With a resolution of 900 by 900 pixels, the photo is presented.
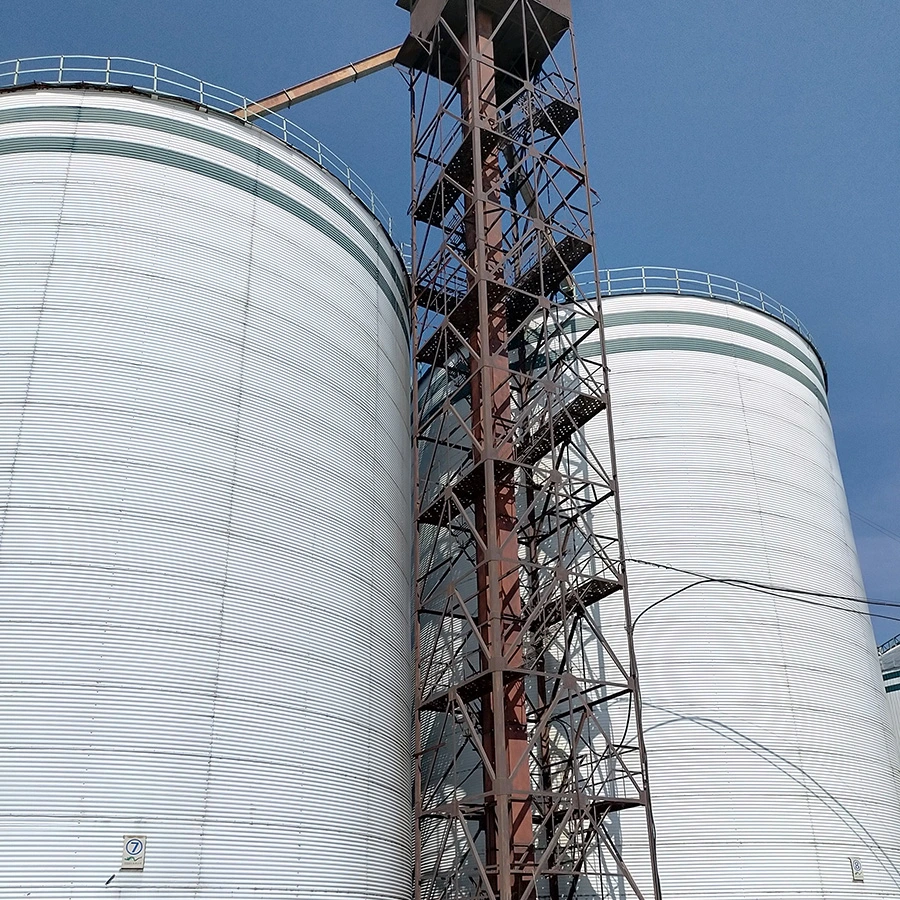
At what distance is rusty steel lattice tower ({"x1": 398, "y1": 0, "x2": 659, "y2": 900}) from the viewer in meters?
25.6

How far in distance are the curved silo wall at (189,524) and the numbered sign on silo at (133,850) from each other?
5.3 inches

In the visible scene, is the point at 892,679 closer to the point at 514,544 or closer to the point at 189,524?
the point at 514,544

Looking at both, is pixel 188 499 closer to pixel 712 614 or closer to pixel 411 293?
pixel 411 293

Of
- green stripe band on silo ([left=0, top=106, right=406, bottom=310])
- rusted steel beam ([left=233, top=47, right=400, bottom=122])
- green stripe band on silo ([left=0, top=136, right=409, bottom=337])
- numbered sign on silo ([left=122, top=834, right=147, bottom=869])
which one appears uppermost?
rusted steel beam ([left=233, top=47, right=400, bottom=122])

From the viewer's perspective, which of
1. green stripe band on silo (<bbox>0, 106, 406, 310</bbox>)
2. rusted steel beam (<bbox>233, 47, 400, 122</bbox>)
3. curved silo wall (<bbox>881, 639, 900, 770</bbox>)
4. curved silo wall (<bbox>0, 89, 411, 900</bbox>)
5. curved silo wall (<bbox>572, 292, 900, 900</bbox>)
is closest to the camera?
curved silo wall (<bbox>0, 89, 411, 900</bbox>)

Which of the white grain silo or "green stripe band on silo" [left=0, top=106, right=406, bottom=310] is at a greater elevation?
"green stripe band on silo" [left=0, top=106, right=406, bottom=310]

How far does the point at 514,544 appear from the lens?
28219 millimetres

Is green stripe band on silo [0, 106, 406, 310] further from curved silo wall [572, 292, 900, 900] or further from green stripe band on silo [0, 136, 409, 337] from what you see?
→ curved silo wall [572, 292, 900, 900]

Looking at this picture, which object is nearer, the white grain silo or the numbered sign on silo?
the numbered sign on silo

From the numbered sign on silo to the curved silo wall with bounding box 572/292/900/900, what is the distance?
14583 millimetres

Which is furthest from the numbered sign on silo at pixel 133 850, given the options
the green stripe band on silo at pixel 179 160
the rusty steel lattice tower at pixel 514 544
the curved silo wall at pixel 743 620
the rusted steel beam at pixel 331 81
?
the rusted steel beam at pixel 331 81

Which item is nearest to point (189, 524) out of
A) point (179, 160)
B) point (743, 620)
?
point (179, 160)

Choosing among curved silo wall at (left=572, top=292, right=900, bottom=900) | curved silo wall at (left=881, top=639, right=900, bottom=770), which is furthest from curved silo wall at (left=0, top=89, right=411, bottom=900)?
curved silo wall at (left=881, top=639, right=900, bottom=770)

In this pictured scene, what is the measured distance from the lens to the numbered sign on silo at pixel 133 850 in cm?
1858
